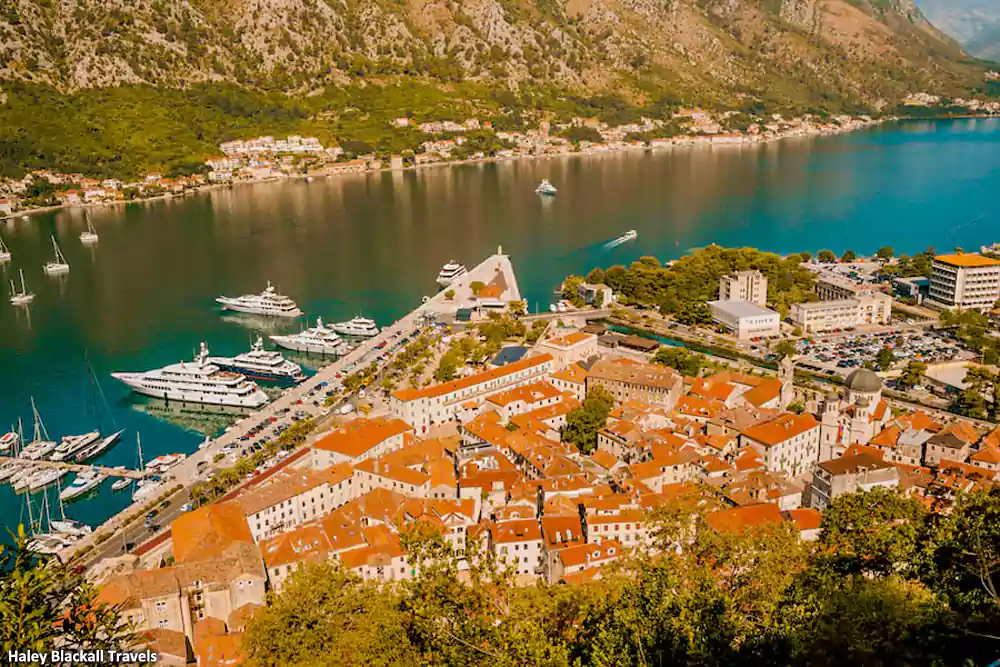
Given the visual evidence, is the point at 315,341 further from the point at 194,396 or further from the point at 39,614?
the point at 39,614

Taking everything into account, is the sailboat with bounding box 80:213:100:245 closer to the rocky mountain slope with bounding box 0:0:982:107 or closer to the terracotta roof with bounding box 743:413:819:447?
the rocky mountain slope with bounding box 0:0:982:107

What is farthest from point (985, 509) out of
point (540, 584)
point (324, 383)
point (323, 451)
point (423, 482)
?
point (324, 383)

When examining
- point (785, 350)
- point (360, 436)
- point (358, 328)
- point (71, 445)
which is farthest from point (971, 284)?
point (71, 445)

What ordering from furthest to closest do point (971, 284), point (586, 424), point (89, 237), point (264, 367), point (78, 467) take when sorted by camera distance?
1. point (89, 237)
2. point (971, 284)
3. point (264, 367)
4. point (78, 467)
5. point (586, 424)

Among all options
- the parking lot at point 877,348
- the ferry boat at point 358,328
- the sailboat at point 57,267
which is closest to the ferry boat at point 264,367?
the ferry boat at point 358,328

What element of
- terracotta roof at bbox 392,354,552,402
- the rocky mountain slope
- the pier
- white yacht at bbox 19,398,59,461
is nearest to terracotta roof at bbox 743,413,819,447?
terracotta roof at bbox 392,354,552,402

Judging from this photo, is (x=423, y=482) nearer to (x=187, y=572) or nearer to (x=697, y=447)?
(x=187, y=572)
